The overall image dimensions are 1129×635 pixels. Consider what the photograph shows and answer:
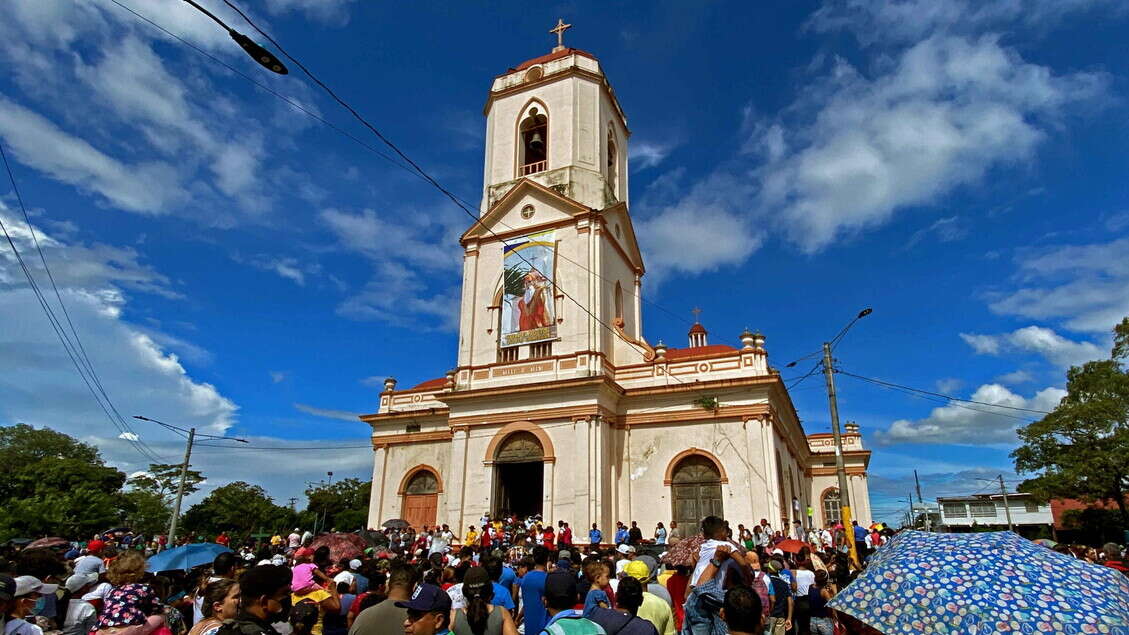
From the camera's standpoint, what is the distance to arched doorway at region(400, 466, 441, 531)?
2673cm

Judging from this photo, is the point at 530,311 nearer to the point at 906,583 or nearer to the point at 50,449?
the point at 906,583

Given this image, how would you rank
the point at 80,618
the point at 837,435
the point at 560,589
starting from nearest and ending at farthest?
the point at 80,618, the point at 560,589, the point at 837,435

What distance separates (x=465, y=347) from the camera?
26.3 meters

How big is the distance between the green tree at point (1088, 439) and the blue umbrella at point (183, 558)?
37006 millimetres

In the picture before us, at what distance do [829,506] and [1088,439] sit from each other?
1400 cm

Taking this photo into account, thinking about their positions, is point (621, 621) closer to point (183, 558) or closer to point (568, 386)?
point (183, 558)

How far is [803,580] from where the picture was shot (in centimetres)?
888

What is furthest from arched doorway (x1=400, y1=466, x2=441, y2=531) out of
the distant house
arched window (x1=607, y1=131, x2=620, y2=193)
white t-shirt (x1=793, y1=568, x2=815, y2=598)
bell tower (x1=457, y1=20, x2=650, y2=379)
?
the distant house

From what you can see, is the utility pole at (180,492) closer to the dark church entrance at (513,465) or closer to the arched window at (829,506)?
the dark church entrance at (513,465)

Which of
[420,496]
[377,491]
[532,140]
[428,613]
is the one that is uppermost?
[532,140]

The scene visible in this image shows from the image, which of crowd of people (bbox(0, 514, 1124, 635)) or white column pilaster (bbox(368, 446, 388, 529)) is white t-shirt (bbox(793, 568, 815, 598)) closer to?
crowd of people (bbox(0, 514, 1124, 635))

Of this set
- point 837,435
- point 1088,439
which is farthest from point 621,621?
point 1088,439

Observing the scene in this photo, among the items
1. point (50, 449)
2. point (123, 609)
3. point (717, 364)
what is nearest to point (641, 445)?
point (717, 364)

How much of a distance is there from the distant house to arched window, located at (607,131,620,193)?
5280 cm
